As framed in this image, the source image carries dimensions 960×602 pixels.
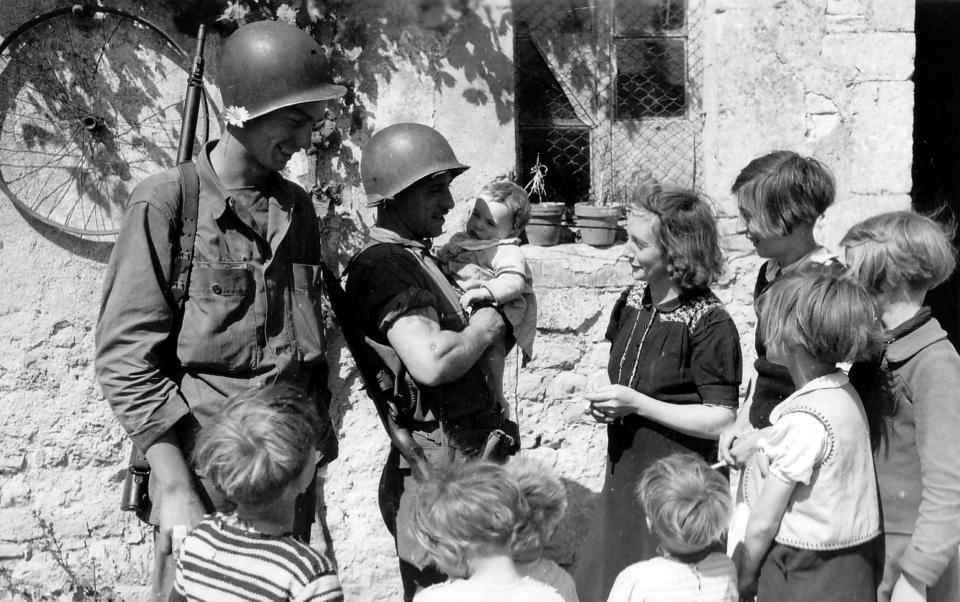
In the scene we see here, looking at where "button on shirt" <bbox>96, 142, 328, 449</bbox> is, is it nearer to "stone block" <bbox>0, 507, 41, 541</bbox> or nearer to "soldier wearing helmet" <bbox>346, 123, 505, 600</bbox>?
"soldier wearing helmet" <bbox>346, 123, 505, 600</bbox>

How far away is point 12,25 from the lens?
14.2 feet

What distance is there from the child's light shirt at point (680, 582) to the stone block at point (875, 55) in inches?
112

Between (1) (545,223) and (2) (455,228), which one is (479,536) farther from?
(1) (545,223)

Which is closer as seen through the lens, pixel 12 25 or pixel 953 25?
pixel 12 25

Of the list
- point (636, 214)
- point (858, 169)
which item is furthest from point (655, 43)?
point (636, 214)

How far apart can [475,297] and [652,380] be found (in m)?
0.62

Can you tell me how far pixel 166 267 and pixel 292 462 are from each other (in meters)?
0.66

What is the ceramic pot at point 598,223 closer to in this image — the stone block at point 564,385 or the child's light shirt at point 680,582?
the stone block at point 564,385

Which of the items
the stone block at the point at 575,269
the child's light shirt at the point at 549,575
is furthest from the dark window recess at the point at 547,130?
the child's light shirt at the point at 549,575

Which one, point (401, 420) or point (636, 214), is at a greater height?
point (636, 214)

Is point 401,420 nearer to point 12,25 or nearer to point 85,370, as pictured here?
point 85,370

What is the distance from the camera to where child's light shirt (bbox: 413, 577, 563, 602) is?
2.48 metres

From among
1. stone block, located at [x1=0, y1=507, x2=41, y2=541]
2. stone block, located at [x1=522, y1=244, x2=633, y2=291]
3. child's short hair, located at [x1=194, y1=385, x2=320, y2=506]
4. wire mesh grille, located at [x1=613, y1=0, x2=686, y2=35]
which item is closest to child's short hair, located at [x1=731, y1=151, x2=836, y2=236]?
stone block, located at [x1=522, y1=244, x2=633, y2=291]

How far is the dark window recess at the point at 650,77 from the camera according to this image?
500cm
